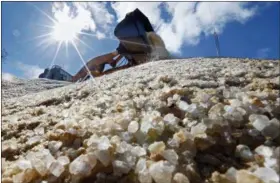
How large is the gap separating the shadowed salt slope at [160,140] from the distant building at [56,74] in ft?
34.5

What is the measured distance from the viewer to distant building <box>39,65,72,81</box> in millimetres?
12497

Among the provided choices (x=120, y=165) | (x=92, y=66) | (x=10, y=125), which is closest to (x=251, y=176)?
(x=120, y=165)

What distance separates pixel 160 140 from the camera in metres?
1.49

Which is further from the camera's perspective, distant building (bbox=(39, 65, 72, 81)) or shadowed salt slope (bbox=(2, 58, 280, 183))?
distant building (bbox=(39, 65, 72, 81))

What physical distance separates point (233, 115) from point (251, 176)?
0.56 metres

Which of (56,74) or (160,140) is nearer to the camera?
(160,140)

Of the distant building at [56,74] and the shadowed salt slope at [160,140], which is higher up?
the distant building at [56,74]

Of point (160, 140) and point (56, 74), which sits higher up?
point (56, 74)

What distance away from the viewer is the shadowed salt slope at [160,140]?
125cm

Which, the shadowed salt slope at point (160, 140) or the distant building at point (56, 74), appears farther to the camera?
the distant building at point (56, 74)

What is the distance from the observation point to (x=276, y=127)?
1407 millimetres

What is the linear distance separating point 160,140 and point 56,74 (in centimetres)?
1175

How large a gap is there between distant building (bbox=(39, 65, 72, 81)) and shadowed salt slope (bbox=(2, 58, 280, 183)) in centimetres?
1053

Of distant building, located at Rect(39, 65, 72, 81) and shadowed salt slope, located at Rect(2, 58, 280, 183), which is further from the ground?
distant building, located at Rect(39, 65, 72, 81)
